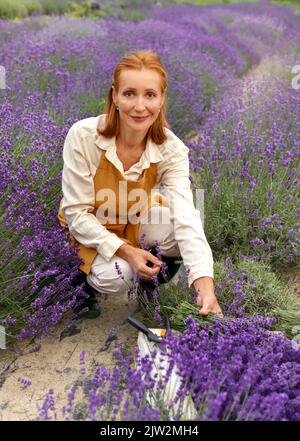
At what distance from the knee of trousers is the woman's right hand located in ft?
0.12

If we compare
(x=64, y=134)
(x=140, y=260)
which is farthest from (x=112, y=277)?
(x=64, y=134)

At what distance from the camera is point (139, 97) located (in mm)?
2193

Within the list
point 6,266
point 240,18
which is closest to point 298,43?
point 240,18

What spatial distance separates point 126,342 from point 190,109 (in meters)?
2.59

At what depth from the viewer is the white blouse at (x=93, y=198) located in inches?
89.4

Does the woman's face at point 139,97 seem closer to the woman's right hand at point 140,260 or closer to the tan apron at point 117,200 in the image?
A: the tan apron at point 117,200

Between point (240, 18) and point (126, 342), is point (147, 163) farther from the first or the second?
point (240, 18)

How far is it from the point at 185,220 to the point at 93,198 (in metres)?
0.40

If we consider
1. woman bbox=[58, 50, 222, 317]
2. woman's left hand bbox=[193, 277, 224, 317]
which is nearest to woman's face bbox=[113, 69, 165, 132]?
woman bbox=[58, 50, 222, 317]

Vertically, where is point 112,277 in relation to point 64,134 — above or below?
below

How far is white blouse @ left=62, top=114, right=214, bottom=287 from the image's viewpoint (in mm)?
2270

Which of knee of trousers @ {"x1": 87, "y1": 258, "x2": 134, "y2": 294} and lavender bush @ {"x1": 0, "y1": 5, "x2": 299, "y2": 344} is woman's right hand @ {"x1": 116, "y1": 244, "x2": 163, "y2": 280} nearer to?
knee of trousers @ {"x1": 87, "y1": 258, "x2": 134, "y2": 294}

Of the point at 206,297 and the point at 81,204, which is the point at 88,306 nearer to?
the point at 81,204

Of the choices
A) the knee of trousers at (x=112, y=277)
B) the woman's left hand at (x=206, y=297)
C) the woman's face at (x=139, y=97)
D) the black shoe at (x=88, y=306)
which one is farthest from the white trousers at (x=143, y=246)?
the woman's face at (x=139, y=97)
